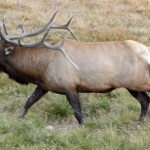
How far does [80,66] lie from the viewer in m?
7.38

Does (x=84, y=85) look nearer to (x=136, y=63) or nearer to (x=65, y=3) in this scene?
(x=136, y=63)

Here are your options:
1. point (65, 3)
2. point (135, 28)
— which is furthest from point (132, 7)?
point (135, 28)

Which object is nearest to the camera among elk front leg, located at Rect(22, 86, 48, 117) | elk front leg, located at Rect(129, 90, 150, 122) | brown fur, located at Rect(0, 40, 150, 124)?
brown fur, located at Rect(0, 40, 150, 124)

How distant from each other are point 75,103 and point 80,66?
527 millimetres

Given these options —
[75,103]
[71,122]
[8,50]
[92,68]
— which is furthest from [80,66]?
[8,50]

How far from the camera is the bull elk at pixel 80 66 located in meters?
7.32

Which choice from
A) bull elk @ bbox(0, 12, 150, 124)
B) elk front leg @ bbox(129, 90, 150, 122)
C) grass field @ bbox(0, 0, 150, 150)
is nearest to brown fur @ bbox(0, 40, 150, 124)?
bull elk @ bbox(0, 12, 150, 124)

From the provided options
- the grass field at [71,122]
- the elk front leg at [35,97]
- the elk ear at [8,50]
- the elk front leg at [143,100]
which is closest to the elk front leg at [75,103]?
the grass field at [71,122]

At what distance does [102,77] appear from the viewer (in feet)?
24.2

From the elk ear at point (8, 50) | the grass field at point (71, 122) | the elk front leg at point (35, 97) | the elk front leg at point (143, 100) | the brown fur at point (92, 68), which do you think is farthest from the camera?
the elk front leg at point (35, 97)

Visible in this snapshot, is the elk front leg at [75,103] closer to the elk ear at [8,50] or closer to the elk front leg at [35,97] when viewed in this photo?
the elk front leg at [35,97]

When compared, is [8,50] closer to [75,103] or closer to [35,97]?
[35,97]

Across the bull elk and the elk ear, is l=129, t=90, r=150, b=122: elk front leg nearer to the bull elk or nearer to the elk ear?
the bull elk

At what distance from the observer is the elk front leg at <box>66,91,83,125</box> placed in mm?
7340
